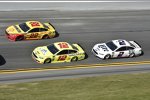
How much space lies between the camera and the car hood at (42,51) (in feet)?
107

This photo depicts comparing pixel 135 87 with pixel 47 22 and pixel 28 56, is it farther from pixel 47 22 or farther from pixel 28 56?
pixel 47 22

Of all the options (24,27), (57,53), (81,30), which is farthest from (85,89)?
(81,30)

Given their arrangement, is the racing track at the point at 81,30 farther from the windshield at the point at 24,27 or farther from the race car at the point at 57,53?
the windshield at the point at 24,27

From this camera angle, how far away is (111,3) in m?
46.3

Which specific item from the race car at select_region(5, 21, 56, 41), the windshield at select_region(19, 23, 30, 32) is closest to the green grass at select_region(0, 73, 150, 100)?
the race car at select_region(5, 21, 56, 41)

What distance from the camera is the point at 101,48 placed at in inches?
1366

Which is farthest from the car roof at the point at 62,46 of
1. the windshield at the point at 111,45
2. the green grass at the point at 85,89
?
the green grass at the point at 85,89

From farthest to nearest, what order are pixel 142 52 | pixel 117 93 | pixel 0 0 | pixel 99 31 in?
pixel 0 0 < pixel 99 31 < pixel 142 52 < pixel 117 93

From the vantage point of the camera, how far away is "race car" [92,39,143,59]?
34250mm

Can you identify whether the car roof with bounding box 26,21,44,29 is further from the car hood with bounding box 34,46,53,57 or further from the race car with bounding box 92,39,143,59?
the race car with bounding box 92,39,143,59

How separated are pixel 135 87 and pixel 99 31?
12853mm

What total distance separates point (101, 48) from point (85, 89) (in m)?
8.36

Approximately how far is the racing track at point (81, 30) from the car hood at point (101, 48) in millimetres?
732

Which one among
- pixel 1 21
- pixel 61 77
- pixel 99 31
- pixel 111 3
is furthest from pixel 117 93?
pixel 111 3
